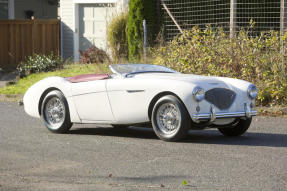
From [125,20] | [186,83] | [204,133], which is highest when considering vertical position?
[125,20]

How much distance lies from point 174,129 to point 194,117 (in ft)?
1.37

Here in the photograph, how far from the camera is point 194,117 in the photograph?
8867mm

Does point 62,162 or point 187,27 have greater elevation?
point 187,27

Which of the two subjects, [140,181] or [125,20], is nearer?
[140,181]

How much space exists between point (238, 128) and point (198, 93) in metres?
1.18

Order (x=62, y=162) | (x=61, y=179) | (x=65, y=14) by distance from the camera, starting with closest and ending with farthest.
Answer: (x=61, y=179), (x=62, y=162), (x=65, y=14)

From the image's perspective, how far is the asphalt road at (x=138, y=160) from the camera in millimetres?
6535

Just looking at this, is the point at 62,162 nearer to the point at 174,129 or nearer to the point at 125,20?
the point at 174,129

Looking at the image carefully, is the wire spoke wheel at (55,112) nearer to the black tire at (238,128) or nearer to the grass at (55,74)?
the black tire at (238,128)

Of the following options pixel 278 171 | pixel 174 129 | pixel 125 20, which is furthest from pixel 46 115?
pixel 125 20

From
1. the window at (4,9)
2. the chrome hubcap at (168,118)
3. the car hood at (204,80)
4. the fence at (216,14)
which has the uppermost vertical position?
the window at (4,9)

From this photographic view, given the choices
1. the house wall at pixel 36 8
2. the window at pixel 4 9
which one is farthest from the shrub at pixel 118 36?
the house wall at pixel 36 8

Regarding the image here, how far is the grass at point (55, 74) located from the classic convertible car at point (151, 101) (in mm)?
7599

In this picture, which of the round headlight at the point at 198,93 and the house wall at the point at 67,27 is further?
the house wall at the point at 67,27
